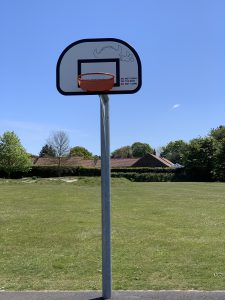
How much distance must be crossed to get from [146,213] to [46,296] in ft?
44.4

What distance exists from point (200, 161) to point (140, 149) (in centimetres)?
8929

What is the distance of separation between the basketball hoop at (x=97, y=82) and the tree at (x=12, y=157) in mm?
83200

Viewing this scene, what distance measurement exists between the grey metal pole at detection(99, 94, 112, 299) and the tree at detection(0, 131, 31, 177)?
83053 millimetres

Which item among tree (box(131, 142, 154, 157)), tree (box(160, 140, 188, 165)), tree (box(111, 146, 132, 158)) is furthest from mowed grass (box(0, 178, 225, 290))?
tree (box(131, 142, 154, 157))

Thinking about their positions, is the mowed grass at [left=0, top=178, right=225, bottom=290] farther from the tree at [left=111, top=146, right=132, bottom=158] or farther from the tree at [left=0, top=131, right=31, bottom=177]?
the tree at [left=111, top=146, right=132, bottom=158]

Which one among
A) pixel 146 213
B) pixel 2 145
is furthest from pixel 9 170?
pixel 146 213

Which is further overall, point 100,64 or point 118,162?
point 118,162

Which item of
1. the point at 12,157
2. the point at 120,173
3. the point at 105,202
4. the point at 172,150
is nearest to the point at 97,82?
the point at 105,202

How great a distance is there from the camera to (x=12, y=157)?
88250 mm

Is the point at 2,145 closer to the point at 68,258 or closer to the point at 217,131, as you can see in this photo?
the point at 217,131

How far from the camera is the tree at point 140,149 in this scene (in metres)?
171

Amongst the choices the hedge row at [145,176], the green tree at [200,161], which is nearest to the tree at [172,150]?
the green tree at [200,161]

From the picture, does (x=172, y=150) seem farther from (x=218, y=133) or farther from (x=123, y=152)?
(x=218, y=133)

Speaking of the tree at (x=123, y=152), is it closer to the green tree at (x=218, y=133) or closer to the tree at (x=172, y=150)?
the tree at (x=172, y=150)
